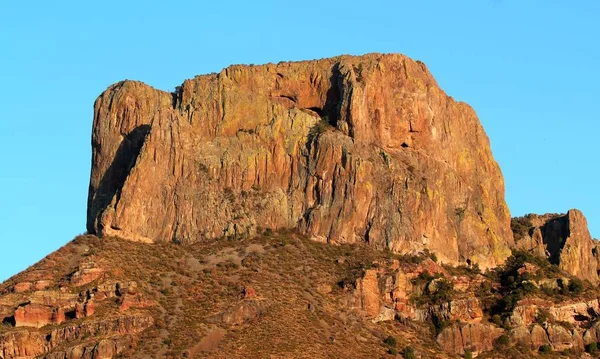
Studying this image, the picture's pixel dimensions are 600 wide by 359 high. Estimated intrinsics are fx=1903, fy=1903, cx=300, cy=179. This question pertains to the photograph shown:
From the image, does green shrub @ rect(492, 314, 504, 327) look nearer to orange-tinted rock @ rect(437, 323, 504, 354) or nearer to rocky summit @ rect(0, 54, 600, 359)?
rocky summit @ rect(0, 54, 600, 359)

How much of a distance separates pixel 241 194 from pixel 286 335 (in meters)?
23.4

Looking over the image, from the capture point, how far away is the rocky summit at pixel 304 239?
507 feet

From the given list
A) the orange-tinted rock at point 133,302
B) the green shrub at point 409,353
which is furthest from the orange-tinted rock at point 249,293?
the green shrub at point 409,353

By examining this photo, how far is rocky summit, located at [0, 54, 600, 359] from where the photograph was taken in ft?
507

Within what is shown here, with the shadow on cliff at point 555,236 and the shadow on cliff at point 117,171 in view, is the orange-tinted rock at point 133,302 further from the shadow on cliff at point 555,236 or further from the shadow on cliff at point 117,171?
the shadow on cliff at point 555,236

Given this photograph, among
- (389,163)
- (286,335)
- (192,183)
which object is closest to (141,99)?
(192,183)

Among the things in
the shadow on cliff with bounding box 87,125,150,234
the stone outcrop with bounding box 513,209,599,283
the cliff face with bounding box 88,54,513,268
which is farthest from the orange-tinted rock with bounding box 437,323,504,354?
the shadow on cliff with bounding box 87,125,150,234

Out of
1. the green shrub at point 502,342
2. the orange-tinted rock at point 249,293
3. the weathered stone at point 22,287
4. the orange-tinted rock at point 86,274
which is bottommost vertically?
the green shrub at point 502,342

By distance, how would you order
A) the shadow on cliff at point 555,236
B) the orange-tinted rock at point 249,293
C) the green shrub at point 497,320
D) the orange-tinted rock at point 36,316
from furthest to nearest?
the shadow on cliff at point 555,236 → the green shrub at point 497,320 → the orange-tinted rock at point 249,293 → the orange-tinted rock at point 36,316

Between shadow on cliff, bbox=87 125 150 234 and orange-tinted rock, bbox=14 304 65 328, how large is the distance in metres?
20.8

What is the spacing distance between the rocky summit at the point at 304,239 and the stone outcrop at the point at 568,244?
220 millimetres

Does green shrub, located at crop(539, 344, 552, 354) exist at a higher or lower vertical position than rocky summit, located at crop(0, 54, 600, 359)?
lower

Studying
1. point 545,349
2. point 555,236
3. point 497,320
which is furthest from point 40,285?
point 555,236

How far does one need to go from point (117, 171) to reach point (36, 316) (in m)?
25.9
